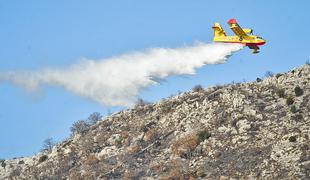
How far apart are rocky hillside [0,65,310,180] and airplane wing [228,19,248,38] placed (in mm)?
11988

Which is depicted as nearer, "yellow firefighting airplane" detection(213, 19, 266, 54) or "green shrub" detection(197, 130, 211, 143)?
"yellow firefighting airplane" detection(213, 19, 266, 54)

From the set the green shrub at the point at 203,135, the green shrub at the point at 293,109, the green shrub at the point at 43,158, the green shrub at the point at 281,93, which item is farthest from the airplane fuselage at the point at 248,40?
the green shrub at the point at 43,158

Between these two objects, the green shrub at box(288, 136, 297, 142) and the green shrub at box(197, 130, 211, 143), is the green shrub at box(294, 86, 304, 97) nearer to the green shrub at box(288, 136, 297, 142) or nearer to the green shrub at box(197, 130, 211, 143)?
the green shrub at box(288, 136, 297, 142)

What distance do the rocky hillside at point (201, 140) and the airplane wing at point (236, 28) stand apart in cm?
1199

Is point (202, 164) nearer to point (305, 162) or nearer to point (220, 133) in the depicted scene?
point (220, 133)

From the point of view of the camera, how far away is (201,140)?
9262 centimetres

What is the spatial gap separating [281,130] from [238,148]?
575cm

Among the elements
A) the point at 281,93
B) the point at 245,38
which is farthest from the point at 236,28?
the point at 281,93

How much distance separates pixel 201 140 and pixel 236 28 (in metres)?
15.9

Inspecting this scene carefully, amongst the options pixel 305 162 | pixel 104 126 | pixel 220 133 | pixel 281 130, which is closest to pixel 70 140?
pixel 104 126

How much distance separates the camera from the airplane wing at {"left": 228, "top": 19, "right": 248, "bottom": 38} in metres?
86.4

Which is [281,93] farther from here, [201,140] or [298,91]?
[201,140]

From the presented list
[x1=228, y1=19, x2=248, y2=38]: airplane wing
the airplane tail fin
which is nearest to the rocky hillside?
the airplane tail fin

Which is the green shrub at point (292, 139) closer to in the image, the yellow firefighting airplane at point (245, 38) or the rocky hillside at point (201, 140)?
the rocky hillside at point (201, 140)
